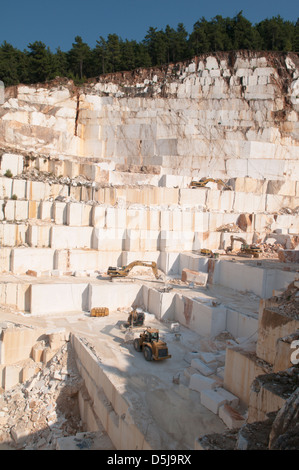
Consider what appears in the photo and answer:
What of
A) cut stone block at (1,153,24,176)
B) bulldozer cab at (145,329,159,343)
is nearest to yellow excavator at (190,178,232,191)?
cut stone block at (1,153,24,176)

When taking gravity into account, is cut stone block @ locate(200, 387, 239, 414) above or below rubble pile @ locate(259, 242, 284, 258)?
below

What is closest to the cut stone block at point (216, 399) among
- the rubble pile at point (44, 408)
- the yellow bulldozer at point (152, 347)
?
the yellow bulldozer at point (152, 347)

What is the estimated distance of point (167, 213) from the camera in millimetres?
A: 21344

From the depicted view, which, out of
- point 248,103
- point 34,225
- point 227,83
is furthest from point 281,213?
point 34,225

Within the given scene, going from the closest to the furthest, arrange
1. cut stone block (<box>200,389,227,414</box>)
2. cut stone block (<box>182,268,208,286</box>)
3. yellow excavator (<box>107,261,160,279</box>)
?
1. cut stone block (<box>200,389,227,414</box>)
2. yellow excavator (<box>107,261,160,279</box>)
3. cut stone block (<box>182,268,208,286</box>)

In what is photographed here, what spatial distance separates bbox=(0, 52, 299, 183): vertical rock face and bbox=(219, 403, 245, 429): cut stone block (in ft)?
73.2

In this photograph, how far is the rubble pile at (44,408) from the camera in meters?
9.30

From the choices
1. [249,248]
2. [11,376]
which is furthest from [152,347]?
[249,248]

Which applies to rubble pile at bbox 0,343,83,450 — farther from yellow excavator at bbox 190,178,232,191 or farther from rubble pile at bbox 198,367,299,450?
yellow excavator at bbox 190,178,232,191

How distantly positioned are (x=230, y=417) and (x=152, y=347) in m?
3.60

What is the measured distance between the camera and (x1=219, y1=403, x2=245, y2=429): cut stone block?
23.4ft

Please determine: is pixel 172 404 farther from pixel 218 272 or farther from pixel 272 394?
pixel 218 272

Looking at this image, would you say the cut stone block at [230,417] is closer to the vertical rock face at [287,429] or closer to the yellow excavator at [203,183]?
the vertical rock face at [287,429]
